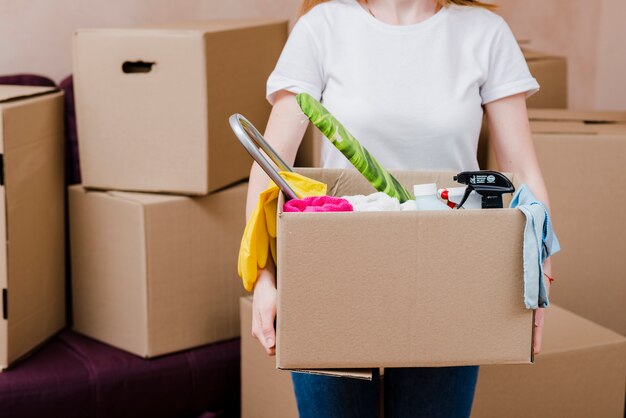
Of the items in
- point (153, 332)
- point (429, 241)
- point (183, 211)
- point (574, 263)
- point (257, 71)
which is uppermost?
point (257, 71)

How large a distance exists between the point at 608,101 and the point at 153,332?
68.7 inches

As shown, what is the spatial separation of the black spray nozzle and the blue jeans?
28 centimetres

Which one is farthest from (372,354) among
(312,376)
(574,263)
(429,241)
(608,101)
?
(608,101)

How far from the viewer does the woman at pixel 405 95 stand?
50.2 inches

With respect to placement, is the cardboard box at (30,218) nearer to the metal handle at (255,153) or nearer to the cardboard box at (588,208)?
the metal handle at (255,153)

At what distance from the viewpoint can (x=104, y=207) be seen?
75.2 inches

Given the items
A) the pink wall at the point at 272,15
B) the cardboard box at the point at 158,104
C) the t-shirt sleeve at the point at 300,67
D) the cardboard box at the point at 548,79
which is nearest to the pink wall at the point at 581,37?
the pink wall at the point at 272,15

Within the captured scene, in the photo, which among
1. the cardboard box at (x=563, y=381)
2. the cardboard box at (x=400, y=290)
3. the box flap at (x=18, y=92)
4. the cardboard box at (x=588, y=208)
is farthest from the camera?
the cardboard box at (x=588, y=208)


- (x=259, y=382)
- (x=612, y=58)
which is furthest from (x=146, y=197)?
(x=612, y=58)

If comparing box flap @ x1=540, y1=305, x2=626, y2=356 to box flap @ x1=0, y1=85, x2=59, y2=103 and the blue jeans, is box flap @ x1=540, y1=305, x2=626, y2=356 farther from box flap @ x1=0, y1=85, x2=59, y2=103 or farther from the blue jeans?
box flap @ x1=0, y1=85, x2=59, y2=103

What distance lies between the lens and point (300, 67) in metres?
1.31

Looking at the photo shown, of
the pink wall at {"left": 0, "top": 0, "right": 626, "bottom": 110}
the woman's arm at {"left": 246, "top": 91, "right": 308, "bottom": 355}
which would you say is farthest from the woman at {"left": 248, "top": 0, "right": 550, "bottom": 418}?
the pink wall at {"left": 0, "top": 0, "right": 626, "bottom": 110}

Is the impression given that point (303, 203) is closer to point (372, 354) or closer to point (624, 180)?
point (372, 354)

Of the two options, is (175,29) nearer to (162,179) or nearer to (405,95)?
(162,179)
